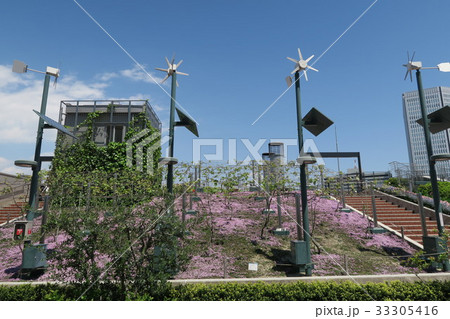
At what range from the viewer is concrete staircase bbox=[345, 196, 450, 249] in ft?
43.8

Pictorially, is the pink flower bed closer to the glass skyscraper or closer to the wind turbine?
the wind turbine

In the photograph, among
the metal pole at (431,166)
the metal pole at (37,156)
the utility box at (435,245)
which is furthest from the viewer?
the metal pole at (431,166)

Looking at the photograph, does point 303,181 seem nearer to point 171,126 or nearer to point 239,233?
point 239,233

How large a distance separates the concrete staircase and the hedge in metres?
6.46

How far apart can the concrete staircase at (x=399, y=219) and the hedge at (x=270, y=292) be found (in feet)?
21.2

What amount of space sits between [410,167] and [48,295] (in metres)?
28.9

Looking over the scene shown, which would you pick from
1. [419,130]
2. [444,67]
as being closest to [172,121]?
[444,67]

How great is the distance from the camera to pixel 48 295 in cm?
662

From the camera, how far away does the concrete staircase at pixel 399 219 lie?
13.4 metres

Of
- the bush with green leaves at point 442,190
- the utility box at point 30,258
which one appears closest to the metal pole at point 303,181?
the utility box at point 30,258

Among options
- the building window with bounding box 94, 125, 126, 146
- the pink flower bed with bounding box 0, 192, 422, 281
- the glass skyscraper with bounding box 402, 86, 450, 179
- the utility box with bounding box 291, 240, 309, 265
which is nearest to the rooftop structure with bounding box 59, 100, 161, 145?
the building window with bounding box 94, 125, 126, 146

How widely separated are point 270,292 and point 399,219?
11566mm

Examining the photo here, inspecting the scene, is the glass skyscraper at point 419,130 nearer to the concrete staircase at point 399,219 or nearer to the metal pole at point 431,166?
the concrete staircase at point 399,219
